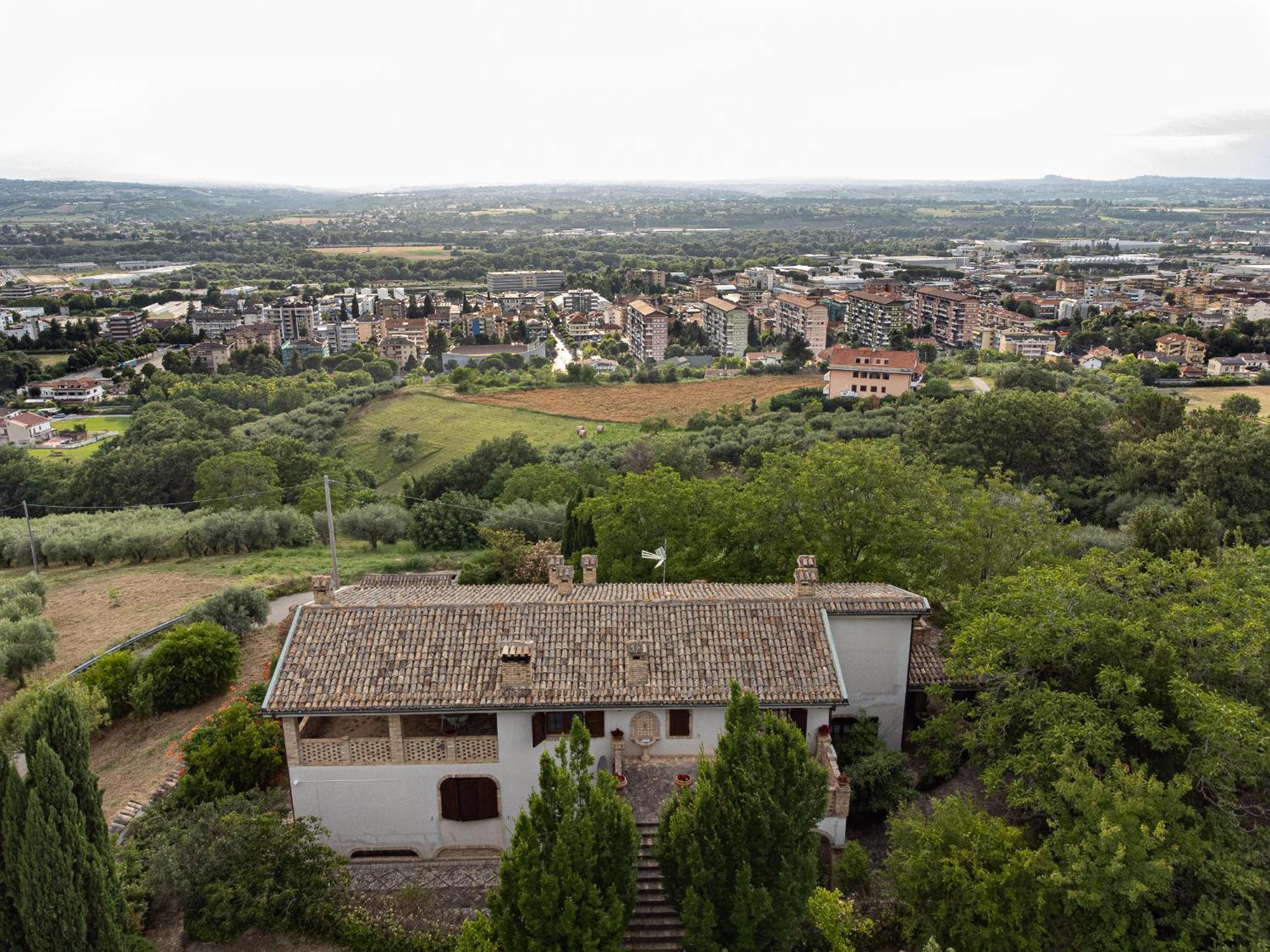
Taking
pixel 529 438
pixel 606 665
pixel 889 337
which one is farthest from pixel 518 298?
pixel 606 665

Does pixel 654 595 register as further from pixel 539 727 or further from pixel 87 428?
pixel 87 428

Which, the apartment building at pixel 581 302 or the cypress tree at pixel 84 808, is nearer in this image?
the cypress tree at pixel 84 808

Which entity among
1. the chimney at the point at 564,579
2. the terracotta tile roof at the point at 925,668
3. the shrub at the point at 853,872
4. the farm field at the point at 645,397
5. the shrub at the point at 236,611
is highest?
the chimney at the point at 564,579

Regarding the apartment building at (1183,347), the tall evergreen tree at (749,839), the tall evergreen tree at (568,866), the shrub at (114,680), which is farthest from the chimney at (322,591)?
the apartment building at (1183,347)

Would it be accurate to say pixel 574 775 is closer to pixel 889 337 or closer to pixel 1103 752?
pixel 1103 752

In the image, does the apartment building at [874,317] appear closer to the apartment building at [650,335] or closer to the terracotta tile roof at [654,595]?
the apartment building at [650,335]
